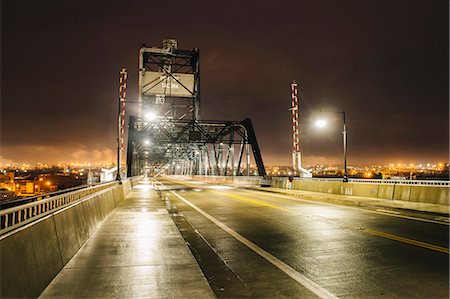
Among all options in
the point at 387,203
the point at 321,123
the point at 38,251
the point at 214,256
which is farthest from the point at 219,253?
the point at 321,123

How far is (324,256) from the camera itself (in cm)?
625

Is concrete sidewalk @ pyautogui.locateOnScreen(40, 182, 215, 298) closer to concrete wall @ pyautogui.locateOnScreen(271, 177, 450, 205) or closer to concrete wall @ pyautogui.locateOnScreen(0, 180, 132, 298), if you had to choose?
concrete wall @ pyautogui.locateOnScreen(0, 180, 132, 298)

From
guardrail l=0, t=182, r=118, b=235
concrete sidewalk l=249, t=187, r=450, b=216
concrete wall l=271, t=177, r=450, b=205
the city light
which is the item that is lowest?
concrete sidewalk l=249, t=187, r=450, b=216

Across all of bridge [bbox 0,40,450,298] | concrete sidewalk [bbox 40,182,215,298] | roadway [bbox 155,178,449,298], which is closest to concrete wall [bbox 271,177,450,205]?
bridge [bbox 0,40,450,298]

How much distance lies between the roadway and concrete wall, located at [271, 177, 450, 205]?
14.0 feet

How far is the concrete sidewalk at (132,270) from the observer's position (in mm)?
4379

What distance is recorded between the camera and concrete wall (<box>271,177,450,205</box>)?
14.3 metres

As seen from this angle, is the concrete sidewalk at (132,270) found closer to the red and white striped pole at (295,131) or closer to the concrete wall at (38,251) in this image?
the concrete wall at (38,251)

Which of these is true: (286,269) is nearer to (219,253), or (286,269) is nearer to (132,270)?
(219,253)

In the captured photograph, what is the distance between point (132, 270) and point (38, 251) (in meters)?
1.51

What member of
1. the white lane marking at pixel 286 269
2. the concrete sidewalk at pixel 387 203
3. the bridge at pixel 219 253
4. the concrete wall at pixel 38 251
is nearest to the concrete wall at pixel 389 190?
the concrete sidewalk at pixel 387 203

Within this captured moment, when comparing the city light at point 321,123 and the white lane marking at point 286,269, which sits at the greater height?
the city light at point 321,123

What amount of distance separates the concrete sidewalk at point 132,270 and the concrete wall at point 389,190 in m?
12.0

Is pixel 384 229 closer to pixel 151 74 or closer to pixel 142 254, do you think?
pixel 142 254
